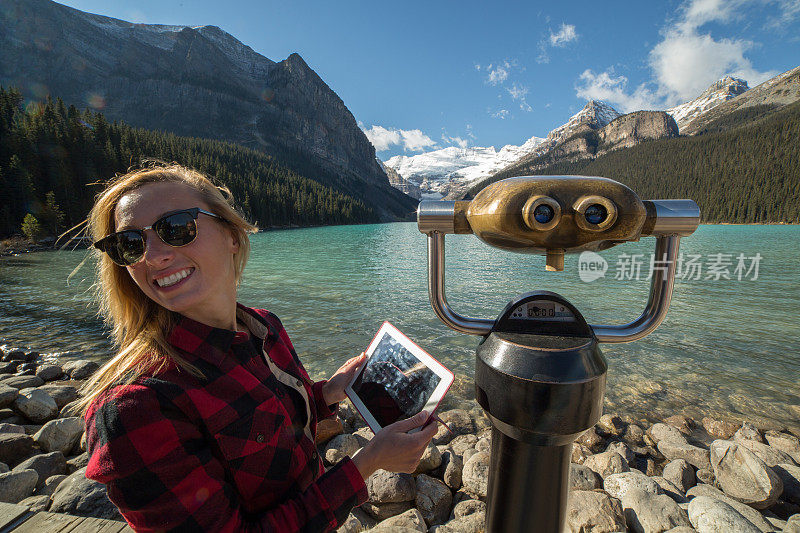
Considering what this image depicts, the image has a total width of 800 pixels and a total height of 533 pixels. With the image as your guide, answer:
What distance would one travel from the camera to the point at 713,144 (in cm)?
8988

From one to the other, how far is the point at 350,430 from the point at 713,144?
12220cm

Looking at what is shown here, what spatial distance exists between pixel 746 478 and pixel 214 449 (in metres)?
3.72

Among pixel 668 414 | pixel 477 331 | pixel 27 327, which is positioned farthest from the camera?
pixel 27 327

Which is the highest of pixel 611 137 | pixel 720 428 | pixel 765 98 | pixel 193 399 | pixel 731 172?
pixel 765 98

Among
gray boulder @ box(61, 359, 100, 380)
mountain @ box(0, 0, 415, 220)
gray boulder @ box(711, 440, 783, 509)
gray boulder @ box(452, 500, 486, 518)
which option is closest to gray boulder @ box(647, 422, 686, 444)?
gray boulder @ box(711, 440, 783, 509)

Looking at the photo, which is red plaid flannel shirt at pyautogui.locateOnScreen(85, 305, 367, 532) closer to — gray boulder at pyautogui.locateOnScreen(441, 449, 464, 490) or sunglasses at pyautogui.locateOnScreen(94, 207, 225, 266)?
sunglasses at pyautogui.locateOnScreen(94, 207, 225, 266)

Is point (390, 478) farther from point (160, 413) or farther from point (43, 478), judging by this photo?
point (43, 478)

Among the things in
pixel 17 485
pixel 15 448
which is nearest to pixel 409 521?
pixel 17 485

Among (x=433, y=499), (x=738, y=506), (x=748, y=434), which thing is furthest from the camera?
(x=748, y=434)

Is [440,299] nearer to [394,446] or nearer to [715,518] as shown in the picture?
[394,446]

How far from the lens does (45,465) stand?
2.98 m

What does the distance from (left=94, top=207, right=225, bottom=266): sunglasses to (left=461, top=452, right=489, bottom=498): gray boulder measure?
2539 mm

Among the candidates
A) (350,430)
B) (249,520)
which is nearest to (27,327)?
(350,430)

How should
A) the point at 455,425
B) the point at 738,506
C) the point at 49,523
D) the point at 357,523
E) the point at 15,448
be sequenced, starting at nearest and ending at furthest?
the point at 49,523, the point at 357,523, the point at 738,506, the point at 15,448, the point at 455,425
